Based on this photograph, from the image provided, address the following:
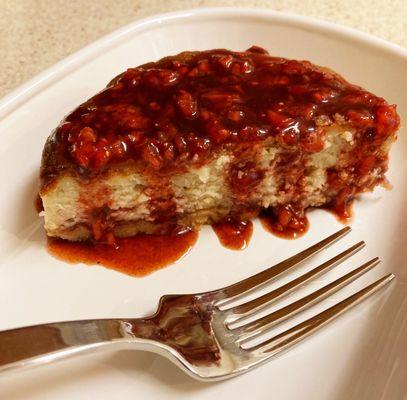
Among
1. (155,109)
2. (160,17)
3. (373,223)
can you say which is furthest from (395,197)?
(160,17)

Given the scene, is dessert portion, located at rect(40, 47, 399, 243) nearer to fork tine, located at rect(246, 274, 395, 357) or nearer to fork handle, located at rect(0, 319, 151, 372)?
fork tine, located at rect(246, 274, 395, 357)

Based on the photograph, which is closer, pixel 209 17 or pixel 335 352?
pixel 335 352

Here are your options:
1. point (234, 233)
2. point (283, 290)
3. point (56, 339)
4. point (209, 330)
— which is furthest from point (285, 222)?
point (56, 339)

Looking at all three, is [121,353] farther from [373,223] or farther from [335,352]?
[373,223]

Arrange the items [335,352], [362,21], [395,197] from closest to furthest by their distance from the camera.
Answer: [335,352] < [395,197] < [362,21]

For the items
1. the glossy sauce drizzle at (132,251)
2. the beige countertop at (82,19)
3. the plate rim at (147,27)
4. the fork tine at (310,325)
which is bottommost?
the fork tine at (310,325)

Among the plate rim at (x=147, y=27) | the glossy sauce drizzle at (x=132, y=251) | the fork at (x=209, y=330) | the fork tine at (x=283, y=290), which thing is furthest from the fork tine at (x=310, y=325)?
the plate rim at (x=147, y=27)

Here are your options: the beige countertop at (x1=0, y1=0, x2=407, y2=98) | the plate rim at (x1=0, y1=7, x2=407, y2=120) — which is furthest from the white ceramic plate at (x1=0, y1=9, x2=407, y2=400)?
the beige countertop at (x1=0, y1=0, x2=407, y2=98)

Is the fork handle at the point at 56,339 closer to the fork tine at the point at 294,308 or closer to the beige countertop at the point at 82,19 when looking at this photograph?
the fork tine at the point at 294,308
